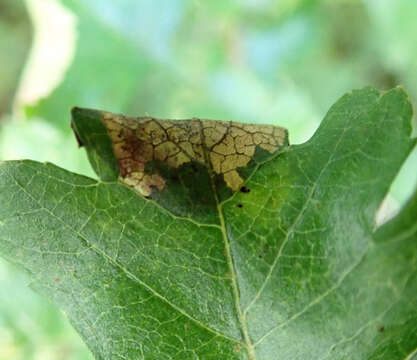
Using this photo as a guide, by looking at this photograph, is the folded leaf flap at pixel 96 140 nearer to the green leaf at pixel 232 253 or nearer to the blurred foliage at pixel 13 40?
the green leaf at pixel 232 253

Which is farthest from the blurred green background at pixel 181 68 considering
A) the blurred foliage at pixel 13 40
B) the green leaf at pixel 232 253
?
the blurred foliage at pixel 13 40

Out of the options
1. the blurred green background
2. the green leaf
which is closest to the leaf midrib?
the green leaf

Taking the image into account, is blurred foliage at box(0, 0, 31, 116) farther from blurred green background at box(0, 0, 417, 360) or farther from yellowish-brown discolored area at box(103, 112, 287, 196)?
yellowish-brown discolored area at box(103, 112, 287, 196)

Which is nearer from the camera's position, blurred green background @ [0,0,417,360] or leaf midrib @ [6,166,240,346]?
leaf midrib @ [6,166,240,346]

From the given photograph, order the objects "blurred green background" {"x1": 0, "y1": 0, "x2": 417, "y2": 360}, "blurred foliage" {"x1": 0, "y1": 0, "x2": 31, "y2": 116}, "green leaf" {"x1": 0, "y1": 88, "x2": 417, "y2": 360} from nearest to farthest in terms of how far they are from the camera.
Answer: "green leaf" {"x1": 0, "y1": 88, "x2": 417, "y2": 360} < "blurred green background" {"x1": 0, "y1": 0, "x2": 417, "y2": 360} < "blurred foliage" {"x1": 0, "y1": 0, "x2": 31, "y2": 116}

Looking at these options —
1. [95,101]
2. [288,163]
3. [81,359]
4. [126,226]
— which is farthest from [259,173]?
[95,101]

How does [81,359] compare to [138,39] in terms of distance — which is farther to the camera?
[138,39]

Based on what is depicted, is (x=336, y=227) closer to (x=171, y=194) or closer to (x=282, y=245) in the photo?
(x=282, y=245)
